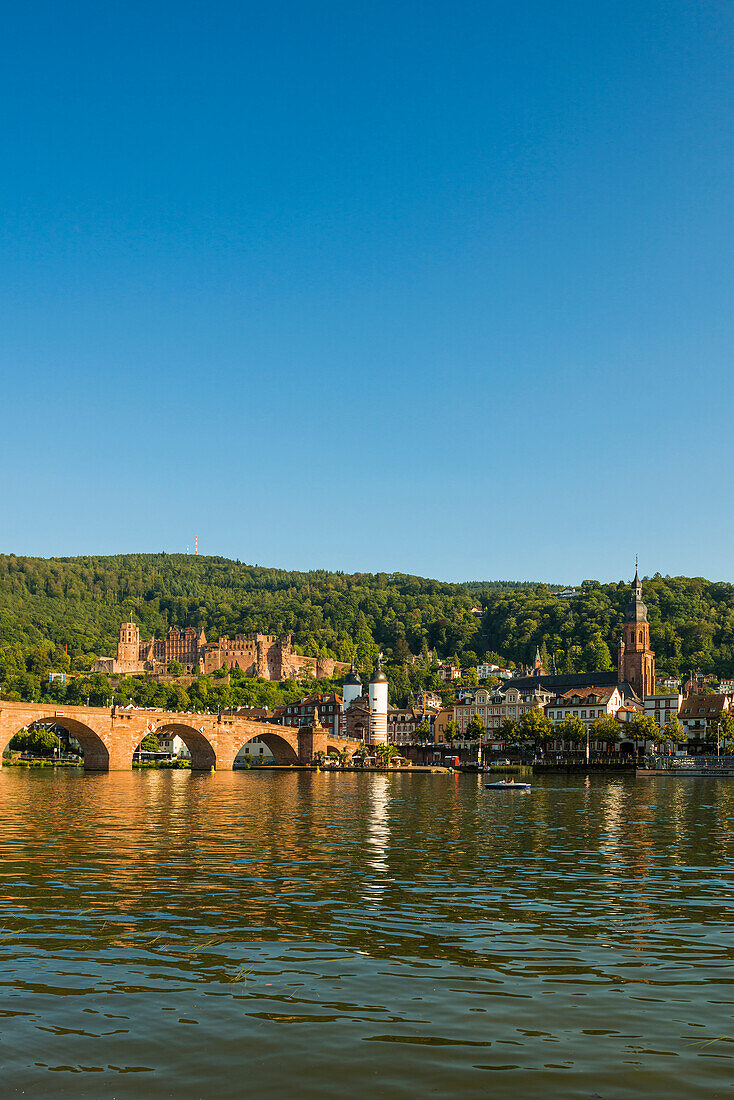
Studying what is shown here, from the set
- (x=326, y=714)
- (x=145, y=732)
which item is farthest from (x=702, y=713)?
(x=145, y=732)

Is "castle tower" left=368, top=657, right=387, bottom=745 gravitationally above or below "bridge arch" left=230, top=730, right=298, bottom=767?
above

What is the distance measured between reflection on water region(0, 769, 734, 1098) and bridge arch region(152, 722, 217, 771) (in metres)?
85.7

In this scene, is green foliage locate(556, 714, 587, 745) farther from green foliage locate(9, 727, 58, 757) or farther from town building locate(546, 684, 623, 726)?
green foliage locate(9, 727, 58, 757)

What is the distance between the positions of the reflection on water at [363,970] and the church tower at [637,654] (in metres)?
148

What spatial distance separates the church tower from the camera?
176750 millimetres

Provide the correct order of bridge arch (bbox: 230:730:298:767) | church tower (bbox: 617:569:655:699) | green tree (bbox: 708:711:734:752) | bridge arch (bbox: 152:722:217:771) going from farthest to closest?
church tower (bbox: 617:569:655:699)
bridge arch (bbox: 230:730:298:767)
green tree (bbox: 708:711:734:752)
bridge arch (bbox: 152:722:217:771)

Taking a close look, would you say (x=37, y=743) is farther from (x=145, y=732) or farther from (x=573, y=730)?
(x=573, y=730)

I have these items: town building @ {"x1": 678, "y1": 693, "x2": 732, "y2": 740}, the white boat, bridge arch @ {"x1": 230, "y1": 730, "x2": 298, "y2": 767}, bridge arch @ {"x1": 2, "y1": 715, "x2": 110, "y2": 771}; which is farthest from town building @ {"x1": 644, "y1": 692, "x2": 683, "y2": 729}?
bridge arch @ {"x1": 2, "y1": 715, "x2": 110, "y2": 771}

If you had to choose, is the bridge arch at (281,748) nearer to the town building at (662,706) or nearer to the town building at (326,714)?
the town building at (326,714)

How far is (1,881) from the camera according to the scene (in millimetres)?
24453

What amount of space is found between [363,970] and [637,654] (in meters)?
170

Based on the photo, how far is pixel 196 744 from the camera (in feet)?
415

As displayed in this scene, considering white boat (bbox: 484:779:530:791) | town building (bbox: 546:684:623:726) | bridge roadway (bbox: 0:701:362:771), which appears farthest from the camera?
town building (bbox: 546:684:623:726)

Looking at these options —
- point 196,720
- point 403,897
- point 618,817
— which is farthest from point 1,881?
point 196,720
